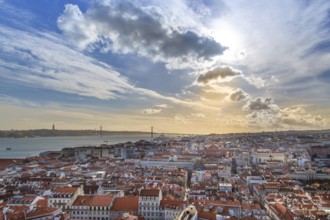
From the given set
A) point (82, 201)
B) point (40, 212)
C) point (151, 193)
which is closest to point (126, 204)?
point (151, 193)

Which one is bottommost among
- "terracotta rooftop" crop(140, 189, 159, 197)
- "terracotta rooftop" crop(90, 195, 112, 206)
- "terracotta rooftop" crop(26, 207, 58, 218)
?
"terracotta rooftop" crop(26, 207, 58, 218)

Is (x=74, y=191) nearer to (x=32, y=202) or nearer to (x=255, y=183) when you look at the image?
(x=32, y=202)

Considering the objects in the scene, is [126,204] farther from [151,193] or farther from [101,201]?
[151,193]

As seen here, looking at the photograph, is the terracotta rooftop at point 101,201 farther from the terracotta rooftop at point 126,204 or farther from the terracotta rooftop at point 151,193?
the terracotta rooftop at point 151,193

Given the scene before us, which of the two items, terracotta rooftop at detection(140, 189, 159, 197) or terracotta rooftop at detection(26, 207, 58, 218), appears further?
terracotta rooftop at detection(140, 189, 159, 197)

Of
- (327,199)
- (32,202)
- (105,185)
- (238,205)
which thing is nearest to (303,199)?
(327,199)

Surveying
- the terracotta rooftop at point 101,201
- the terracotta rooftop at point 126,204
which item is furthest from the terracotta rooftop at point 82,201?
the terracotta rooftop at point 126,204

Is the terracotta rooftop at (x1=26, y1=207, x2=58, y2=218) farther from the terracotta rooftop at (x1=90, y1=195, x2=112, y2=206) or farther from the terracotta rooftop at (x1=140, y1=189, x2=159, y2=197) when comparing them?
the terracotta rooftop at (x1=140, y1=189, x2=159, y2=197)

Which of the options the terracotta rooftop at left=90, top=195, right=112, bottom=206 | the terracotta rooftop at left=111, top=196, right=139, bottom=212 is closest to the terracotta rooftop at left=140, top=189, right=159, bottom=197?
the terracotta rooftop at left=111, top=196, right=139, bottom=212
